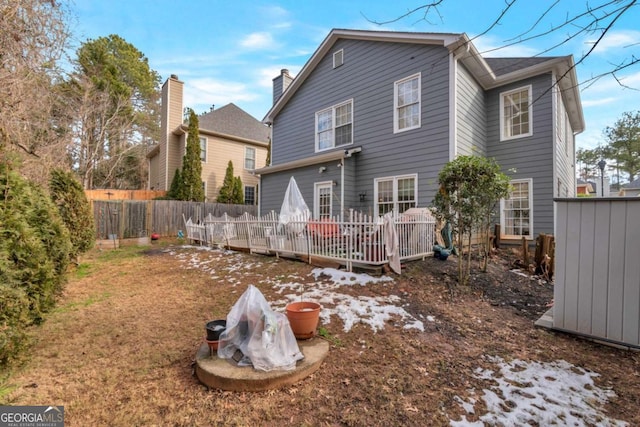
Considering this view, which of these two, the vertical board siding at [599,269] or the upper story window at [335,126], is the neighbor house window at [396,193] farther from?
the vertical board siding at [599,269]

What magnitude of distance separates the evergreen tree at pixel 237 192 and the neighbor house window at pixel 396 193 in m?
10.6

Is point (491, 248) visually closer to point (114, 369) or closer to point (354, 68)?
point (354, 68)

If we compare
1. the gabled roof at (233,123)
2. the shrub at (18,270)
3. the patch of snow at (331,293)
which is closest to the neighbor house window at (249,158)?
the gabled roof at (233,123)

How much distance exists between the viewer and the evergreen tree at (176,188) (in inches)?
615

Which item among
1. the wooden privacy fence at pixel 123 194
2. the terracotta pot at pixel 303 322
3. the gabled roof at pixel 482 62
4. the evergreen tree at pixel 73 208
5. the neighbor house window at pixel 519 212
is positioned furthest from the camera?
the wooden privacy fence at pixel 123 194

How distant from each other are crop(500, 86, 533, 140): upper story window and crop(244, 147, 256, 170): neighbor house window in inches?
571

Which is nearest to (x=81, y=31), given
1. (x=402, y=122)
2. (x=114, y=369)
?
(x=114, y=369)

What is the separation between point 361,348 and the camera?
3.21 m

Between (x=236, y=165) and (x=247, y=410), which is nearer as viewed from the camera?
(x=247, y=410)

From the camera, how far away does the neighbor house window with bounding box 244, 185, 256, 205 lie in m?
Answer: 19.1

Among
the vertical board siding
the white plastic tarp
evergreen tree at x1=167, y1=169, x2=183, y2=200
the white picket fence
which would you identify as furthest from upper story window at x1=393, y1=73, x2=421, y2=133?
evergreen tree at x1=167, y1=169, x2=183, y2=200

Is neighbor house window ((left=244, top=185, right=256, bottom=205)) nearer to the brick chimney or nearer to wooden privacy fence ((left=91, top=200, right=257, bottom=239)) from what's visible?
wooden privacy fence ((left=91, top=200, right=257, bottom=239))

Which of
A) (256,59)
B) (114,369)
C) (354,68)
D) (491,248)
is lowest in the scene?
(114,369)

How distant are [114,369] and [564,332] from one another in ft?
17.1
